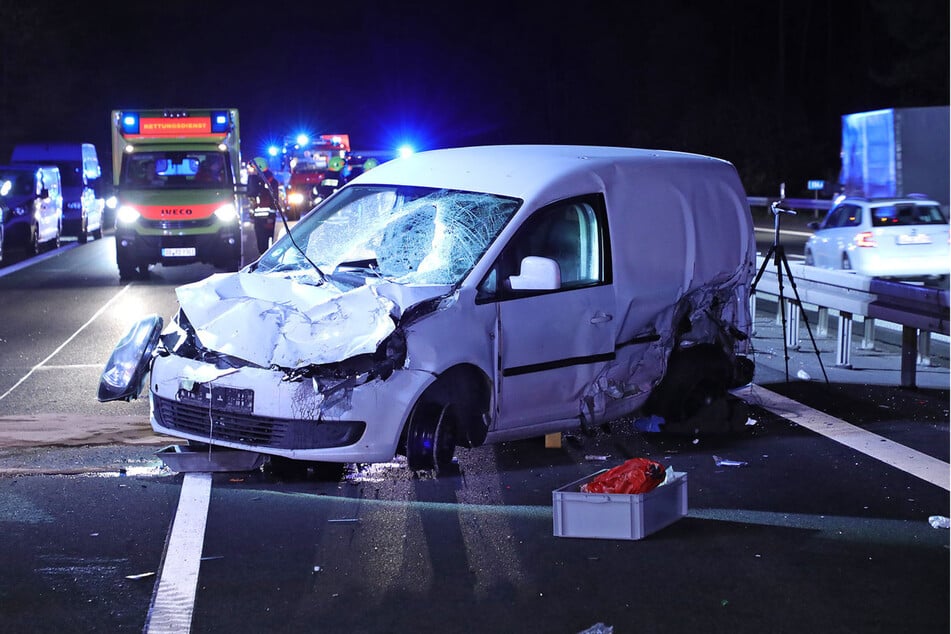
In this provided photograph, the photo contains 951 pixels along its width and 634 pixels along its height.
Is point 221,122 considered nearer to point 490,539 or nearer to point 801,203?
point 490,539

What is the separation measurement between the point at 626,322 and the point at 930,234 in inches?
508

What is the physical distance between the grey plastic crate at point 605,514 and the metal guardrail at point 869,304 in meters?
4.12

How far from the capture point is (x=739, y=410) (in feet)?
30.8

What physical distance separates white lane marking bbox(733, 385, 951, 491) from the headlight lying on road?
175 inches

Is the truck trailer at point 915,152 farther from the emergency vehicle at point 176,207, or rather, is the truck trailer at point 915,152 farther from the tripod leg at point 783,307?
the tripod leg at point 783,307

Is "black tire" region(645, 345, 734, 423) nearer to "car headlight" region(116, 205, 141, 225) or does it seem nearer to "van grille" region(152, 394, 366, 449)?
"van grille" region(152, 394, 366, 449)

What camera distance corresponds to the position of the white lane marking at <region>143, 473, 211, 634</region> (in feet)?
18.1

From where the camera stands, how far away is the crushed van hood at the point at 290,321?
7.45 m

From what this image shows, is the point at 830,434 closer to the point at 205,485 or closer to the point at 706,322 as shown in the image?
the point at 706,322

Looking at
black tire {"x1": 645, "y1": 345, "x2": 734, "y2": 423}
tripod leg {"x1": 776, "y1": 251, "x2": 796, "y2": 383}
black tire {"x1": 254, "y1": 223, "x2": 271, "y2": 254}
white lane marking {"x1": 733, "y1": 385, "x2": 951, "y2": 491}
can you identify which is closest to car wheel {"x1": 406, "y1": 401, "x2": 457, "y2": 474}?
black tire {"x1": 645, "y1": 345, "x2": 734, "y2": 423}

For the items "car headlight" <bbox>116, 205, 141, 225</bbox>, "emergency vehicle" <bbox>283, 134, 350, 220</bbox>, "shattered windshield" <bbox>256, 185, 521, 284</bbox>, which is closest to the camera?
"shattered windshield" <bbox>256, 185, 521, 284</bbox>

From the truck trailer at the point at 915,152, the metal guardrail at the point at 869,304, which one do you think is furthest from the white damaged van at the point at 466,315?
the truck trailer at the point at 915,152

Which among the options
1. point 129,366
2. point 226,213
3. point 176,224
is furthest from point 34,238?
point 129,366

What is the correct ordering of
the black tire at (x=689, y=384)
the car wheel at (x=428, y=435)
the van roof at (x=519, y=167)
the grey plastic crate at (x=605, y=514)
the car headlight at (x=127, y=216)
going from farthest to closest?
the car headlight at (x=127, y=216) → the black tire at (x=689, y=384) → the van roof at (x=519, y=167) → the car wheel at (x=428, y=435) → the grey plastic crate at (x=605, y=514)
